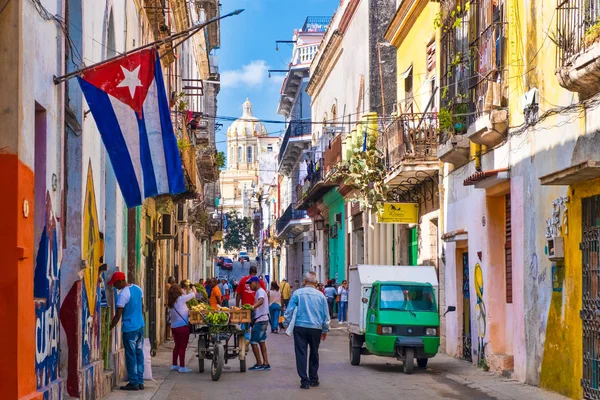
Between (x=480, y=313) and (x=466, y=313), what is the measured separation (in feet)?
6.65

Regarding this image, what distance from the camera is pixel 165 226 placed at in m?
25.6

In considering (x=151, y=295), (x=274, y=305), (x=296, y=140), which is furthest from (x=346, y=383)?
(x=296, y=140)

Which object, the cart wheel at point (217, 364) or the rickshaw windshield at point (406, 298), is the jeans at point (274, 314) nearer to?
the rickshaw windshield at point (406, 298)

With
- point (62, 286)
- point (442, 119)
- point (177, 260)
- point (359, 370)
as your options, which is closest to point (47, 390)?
point (62, 286)

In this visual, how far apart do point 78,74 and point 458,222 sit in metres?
12.4

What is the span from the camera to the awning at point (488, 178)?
57.1ft

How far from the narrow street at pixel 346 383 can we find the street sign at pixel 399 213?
5.25m

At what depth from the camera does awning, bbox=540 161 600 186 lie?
12.1m

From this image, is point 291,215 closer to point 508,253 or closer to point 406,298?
point 406,298

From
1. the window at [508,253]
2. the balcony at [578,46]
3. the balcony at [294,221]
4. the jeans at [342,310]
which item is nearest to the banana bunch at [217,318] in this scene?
the window at [508,253]

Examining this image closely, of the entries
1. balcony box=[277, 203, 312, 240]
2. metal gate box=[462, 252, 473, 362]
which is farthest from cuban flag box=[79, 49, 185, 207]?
balcony box=[277, 203, 312, 240]

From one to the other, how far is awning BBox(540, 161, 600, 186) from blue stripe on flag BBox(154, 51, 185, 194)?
4507mm

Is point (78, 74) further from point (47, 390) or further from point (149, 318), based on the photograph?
point (149, 318)

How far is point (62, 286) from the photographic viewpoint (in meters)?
12.5
